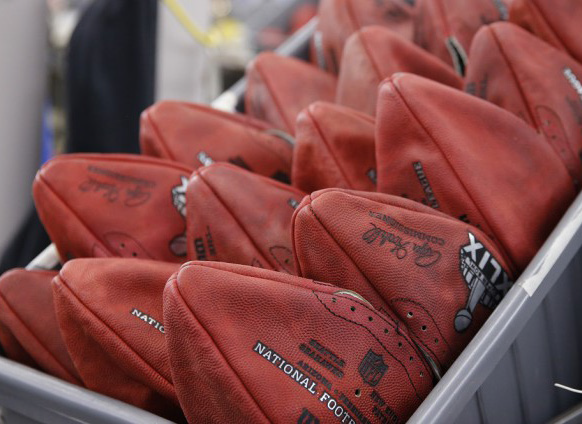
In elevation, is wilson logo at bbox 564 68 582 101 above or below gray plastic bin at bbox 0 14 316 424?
above

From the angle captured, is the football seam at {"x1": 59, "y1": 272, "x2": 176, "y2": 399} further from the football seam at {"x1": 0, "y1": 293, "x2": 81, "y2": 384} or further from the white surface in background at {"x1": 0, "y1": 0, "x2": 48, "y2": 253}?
the white surface in background at {"x1": 0, "y1": 0, "x2": 48, "y2": 253}

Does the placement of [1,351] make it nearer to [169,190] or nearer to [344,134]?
[169,190]

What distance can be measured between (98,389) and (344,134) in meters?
0.34

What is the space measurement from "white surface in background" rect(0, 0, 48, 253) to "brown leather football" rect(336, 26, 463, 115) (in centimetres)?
62

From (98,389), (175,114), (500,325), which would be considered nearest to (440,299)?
(500,325)

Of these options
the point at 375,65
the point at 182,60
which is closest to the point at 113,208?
the point at 375,65

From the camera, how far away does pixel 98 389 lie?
657 millimetres

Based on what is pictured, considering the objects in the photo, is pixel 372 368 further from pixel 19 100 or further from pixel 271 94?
pixel 19 100

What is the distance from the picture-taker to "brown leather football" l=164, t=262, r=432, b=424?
21.5 inches

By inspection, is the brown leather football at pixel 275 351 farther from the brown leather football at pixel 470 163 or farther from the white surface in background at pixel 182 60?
the white surface in background at pixel 182 60

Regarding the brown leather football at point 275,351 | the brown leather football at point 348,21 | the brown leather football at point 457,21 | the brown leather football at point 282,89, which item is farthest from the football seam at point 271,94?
the brown leather football at point 275,351

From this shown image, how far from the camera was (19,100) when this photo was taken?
128 centimetres

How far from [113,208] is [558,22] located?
20.5 inches
